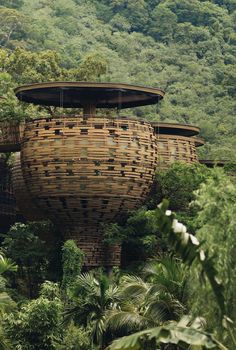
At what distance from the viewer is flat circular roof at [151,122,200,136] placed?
132 feet

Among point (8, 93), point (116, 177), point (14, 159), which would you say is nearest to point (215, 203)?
point (116, 177)

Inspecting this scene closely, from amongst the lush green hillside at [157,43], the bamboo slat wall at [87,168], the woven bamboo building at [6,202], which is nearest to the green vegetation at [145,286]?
the bamboo slat wall at [87,168]

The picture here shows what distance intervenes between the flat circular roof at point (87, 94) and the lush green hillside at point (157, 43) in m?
24.2

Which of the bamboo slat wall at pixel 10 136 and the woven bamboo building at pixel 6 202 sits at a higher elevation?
the bamboo slat wall at pixel 10 136

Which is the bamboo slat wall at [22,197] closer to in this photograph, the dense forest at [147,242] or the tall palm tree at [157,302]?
the dense forest at [147,242]

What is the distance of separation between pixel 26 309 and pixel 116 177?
6840mm

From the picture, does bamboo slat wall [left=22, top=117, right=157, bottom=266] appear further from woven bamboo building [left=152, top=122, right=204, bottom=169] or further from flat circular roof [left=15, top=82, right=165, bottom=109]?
woven bamboo building [left=152, top=122, right=204, bottom=169]

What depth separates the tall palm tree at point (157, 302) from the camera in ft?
89.3

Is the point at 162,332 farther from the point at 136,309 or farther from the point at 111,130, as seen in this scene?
the point at 111,130

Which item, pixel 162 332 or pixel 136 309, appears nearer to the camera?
pixel 162 332

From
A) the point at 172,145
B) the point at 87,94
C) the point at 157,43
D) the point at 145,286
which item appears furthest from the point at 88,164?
the point at 157,43

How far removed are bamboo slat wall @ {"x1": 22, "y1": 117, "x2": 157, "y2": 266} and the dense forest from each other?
773 mm

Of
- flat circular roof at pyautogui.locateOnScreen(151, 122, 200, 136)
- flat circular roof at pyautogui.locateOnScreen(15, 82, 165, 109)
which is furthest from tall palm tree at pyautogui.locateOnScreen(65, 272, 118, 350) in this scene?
flat circular roof at pyautogui.locateOnScreen(151, 122, 200, 136)

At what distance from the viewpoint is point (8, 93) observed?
48781mm
